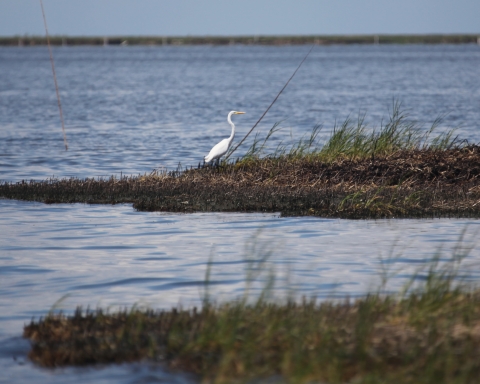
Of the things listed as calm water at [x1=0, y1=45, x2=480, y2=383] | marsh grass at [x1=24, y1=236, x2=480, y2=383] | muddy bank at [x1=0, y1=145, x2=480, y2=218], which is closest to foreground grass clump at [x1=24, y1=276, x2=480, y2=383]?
marsh grass at [x1=24, y1=236, x2=480, y2=383]

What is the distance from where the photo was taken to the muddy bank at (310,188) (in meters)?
12.8

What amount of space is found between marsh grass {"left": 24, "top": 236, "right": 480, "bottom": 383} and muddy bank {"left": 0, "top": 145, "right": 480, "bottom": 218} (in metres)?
5.47

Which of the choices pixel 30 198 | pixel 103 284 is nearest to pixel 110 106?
pixel 30 198

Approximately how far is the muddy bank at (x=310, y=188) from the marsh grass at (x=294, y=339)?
5466 mm

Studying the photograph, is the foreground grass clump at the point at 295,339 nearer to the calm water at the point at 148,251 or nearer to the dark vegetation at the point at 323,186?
the calm water at the point at 148,251

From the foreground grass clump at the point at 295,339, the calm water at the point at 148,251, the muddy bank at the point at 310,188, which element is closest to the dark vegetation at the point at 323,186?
the muddy bank at the point at 310,188

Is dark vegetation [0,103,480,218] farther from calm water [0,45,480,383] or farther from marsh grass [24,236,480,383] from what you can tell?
marsh grass [24,236,480,383]

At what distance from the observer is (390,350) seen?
19.8 ft

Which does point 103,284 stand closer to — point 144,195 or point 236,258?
point 236,258

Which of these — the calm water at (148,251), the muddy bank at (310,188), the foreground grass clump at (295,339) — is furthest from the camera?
the muddy bank at (310,188)

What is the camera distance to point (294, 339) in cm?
625

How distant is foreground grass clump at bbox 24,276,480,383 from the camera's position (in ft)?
19.1

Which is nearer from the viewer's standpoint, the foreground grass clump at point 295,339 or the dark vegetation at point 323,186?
→ the foreground grass clump at point 295,339

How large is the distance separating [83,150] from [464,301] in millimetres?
18884
